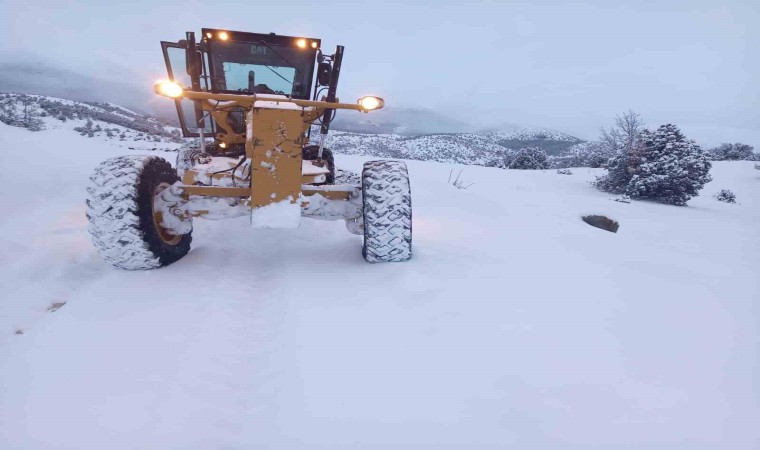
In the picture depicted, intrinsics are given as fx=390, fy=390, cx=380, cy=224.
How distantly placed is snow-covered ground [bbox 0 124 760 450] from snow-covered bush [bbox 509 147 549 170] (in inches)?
700

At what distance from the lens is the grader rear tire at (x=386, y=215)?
145 inches

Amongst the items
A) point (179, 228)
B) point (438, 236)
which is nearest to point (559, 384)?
point (438, 236)

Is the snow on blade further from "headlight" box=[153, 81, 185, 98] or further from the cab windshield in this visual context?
the cab windshield

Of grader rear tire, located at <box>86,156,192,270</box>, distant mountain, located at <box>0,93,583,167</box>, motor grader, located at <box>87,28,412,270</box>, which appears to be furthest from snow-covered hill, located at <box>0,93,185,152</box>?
grader rear tire, located at <box>86,156,192,270</box>

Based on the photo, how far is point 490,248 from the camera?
440 centimetres

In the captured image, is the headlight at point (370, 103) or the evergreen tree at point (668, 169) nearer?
the headlight at point (370, 103)

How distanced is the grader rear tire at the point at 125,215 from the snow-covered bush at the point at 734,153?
113 feet

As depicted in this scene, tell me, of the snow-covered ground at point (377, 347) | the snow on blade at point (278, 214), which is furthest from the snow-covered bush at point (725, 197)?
the snow on blade at point (278, 214)

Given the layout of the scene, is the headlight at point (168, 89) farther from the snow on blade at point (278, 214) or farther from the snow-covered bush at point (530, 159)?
the snow-covered bush at point (530, 159)

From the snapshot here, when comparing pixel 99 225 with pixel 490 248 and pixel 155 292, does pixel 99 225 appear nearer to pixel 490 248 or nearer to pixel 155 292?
pixel 155 292

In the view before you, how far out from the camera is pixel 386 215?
3.69 meters

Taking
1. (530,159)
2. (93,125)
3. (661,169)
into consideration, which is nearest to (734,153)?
(530,159)

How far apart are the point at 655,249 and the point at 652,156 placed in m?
9.50

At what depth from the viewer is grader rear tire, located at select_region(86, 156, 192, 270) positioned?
11.0ft
